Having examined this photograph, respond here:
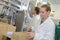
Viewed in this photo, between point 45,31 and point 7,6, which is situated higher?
point 7,6

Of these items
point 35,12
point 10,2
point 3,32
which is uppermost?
point 10,2

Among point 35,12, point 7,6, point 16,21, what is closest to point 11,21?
point 16,21

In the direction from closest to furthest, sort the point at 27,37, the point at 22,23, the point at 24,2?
the point at 27,37 < the point at 22,23 < the point at 24,2

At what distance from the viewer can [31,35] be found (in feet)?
5.90

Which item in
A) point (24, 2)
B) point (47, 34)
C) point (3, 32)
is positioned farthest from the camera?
point (24, 2)

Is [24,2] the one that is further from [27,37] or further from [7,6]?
[27,37]

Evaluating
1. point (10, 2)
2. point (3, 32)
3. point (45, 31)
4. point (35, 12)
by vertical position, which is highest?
point (10, 2)

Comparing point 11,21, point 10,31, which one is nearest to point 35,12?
point 11,21

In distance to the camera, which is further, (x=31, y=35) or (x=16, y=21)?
(x=16, y=21)

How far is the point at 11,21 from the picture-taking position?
280cm

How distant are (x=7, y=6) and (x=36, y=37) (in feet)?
3.84

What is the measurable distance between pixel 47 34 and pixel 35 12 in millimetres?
1291

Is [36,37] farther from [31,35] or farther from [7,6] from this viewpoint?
[7,6]

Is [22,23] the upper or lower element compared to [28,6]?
lower
